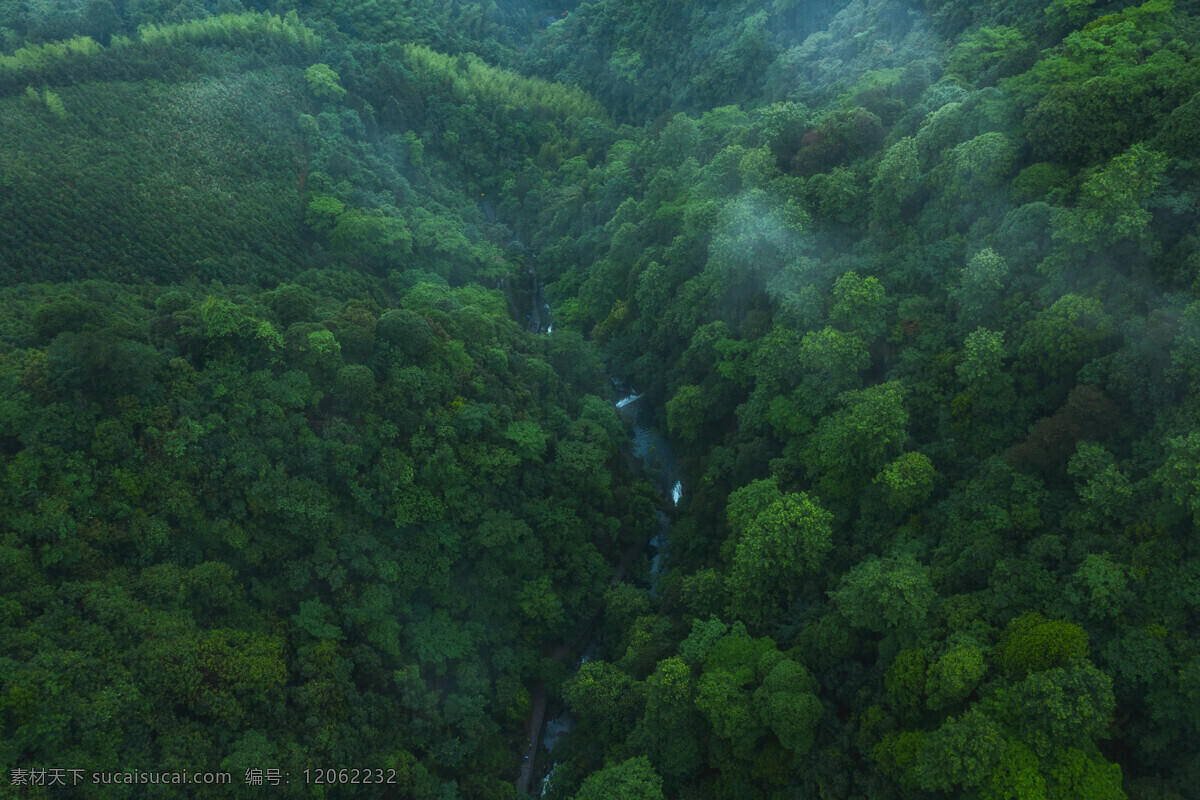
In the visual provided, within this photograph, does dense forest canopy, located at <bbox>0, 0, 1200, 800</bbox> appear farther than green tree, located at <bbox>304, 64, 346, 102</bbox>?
No

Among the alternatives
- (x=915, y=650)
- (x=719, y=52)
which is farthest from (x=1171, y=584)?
(x=719, y=52)

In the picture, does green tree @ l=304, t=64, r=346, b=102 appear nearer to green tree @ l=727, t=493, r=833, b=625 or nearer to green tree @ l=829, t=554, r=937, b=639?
green tree @ l=727, t=493, r=833, b=625

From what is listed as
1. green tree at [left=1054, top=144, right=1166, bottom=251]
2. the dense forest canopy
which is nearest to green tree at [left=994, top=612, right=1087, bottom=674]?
the dense forest canopy

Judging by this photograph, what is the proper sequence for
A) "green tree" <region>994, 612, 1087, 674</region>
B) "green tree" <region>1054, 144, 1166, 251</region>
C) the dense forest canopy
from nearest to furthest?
"green tree" <region>994, 612, 1087, 674</region> < the dense forest canopy < "green tree" <region>1054, 144, 1166, 251</region>

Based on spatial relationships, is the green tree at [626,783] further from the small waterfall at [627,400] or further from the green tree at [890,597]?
the small waterfall at [627,400]

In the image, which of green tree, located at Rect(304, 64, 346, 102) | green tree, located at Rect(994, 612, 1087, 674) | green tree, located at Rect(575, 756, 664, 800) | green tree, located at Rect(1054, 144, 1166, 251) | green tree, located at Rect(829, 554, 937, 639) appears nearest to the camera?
green tree, located at Rect(994, 612, 1087, 674)

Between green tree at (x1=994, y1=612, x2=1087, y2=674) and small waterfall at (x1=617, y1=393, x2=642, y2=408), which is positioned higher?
green tree at (x1=994, y1=612, x2=1087, y2=674)

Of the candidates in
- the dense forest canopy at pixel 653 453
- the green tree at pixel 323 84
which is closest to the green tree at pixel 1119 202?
the dense forest canopy at pixel 653 453

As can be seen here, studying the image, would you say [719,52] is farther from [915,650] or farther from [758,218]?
[915,650]
